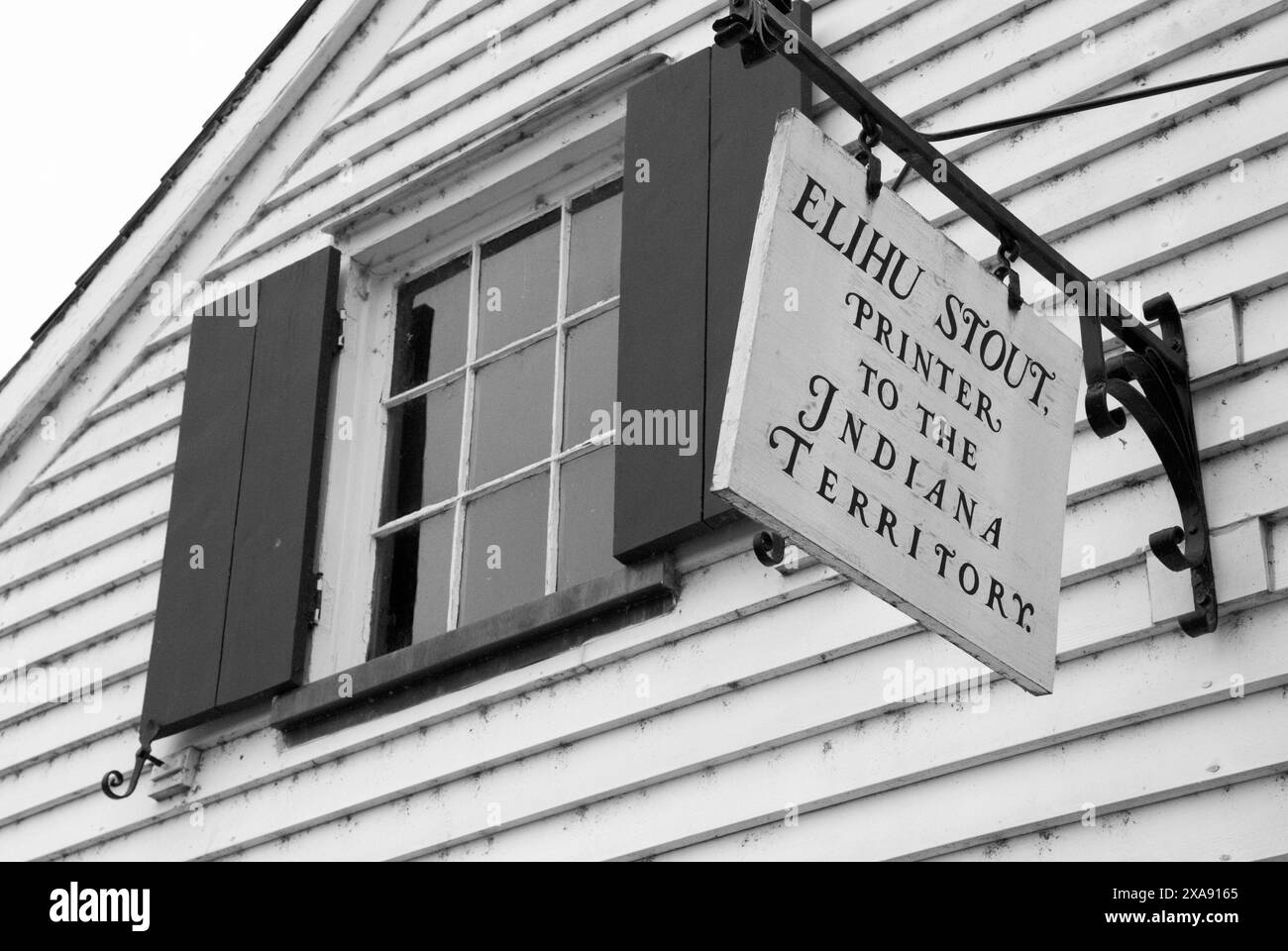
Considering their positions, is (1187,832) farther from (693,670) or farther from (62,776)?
(62,776)

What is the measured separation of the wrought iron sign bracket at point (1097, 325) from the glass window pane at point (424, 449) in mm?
1943

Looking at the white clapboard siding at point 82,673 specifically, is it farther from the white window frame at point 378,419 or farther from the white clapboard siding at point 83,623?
the white window frame at point 378,419

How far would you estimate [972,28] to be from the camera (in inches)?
202

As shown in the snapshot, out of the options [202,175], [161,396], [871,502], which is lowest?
[871,502]

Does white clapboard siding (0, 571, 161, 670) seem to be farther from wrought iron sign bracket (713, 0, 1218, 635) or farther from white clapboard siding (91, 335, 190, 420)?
wrought iron sign bracket (713, 0, 1218, 635)

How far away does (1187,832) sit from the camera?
400cm

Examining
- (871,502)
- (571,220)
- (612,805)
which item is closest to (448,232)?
(571,220)

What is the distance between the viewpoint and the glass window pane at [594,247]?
575 centimetres

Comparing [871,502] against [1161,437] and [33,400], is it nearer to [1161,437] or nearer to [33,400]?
[1161,437]

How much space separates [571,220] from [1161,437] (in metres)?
2.32

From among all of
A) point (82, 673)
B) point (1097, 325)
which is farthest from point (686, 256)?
point (82, 673)

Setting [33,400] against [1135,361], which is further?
[33,400]

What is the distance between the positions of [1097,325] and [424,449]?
2.53 m

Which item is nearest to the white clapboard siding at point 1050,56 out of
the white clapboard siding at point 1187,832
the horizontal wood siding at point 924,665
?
the horizontal wood siding at point 924,665
